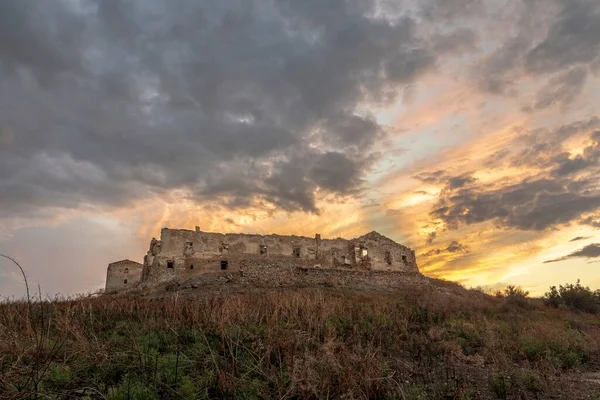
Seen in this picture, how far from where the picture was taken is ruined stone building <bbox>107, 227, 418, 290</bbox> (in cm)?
3850

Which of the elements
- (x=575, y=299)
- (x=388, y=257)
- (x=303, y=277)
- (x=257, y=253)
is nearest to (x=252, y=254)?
(x=257, y=253)

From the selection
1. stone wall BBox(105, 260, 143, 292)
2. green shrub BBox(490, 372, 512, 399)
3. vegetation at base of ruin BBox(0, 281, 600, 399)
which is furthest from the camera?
stone wall BBox(105, 260, 143, 292)

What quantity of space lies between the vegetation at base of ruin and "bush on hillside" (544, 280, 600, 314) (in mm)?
20973

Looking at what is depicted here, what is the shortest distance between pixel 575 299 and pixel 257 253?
2948cm

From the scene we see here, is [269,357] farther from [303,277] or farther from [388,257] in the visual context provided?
[388,257]

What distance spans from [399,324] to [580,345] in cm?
574

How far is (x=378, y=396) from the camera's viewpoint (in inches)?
254

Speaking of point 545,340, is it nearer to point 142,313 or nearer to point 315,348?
point 315,348

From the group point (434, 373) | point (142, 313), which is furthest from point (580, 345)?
point (142, 313)

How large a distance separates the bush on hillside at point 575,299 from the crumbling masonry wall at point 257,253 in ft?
55.3

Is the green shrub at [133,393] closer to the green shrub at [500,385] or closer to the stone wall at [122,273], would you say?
the green shrub at [500,385]

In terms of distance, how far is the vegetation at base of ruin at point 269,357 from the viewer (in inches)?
228

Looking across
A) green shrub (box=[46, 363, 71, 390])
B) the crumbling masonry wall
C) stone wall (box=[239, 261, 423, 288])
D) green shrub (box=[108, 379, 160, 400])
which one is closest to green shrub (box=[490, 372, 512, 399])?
green shrub (box=[108, 379, 160, 400])

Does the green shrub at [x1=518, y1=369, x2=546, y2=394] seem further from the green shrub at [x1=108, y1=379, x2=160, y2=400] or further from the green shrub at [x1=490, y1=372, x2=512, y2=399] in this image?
the green shrub at [x1=108, y1=379, x2=160, y2=400]
